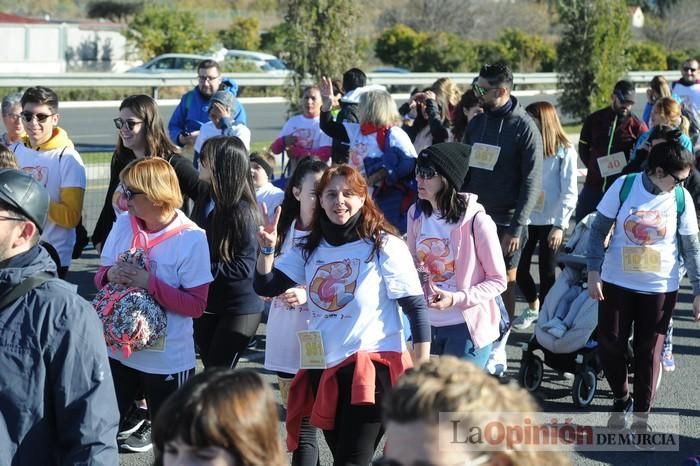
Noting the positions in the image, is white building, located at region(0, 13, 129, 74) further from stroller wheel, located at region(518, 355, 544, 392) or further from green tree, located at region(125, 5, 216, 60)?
stroller wheel, located at region(518, 355, 544, 392)

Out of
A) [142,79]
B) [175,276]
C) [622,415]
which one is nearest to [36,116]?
[175,276]

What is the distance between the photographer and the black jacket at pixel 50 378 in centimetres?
319

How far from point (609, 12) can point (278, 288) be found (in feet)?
63.0

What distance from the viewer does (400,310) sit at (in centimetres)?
465

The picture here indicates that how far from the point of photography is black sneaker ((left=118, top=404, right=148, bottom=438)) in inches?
239

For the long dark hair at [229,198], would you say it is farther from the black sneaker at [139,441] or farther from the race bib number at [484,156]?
the race bib number at [484,156]

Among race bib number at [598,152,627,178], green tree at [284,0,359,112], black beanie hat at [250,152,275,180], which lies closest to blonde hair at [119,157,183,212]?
black beanie hat at [250,152,275,180]

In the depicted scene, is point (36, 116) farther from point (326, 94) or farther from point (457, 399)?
point (457, 399)

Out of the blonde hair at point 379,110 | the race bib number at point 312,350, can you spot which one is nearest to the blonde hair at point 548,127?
the blonde hair at point 379,110

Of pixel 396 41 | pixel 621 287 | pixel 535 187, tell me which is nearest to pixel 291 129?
pixel 535 187

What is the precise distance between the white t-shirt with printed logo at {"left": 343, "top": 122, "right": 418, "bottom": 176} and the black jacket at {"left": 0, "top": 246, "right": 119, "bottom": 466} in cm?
531

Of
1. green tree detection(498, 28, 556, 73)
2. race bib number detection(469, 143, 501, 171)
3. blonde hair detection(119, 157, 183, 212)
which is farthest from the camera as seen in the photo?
green tree detection(498, 28, 556, 73)

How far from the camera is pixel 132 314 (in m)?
4.67

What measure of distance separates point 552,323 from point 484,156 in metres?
1.27
